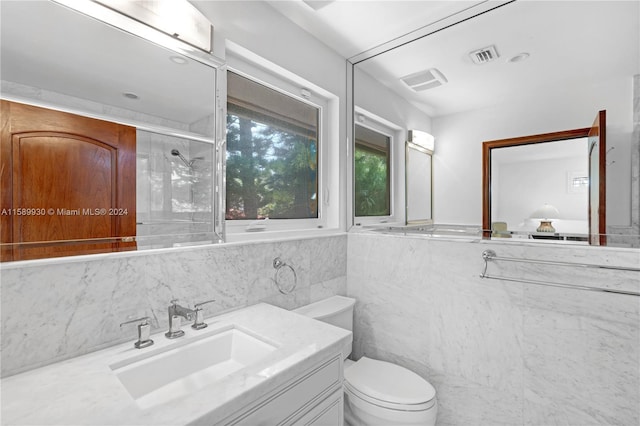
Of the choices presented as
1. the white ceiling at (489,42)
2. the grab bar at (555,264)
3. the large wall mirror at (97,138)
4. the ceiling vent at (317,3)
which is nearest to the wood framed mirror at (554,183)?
the grab bar at (555,264)

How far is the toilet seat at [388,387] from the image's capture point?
1.35 meters

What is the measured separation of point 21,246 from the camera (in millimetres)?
886

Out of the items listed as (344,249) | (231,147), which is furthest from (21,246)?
(344,249)

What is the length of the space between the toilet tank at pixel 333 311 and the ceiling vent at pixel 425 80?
1.39 metres

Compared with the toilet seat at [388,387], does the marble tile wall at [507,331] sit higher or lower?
higher

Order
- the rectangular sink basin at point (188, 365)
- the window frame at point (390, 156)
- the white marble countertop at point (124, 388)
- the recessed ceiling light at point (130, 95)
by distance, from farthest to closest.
Answer: the window frame at point (390, 156), the recessed ceiling light at point (130, 95), the rectangular sink basin at point (188, 365), the white marble countertop at point (124, 388)

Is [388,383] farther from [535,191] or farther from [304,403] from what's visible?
[535,191]

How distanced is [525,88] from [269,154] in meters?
1.37

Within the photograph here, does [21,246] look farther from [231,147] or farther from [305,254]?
[305,254]

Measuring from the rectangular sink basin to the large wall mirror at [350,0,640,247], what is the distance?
1242mm

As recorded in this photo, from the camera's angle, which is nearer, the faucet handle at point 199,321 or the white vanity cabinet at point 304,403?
the white vanity cabinet at point 304,403

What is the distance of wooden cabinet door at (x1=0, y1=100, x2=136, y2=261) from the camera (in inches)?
33.9

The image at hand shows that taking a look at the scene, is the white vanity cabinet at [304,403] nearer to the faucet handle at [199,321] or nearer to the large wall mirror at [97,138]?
the faucet handle at [199,321]

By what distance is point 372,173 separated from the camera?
2.12 meters
